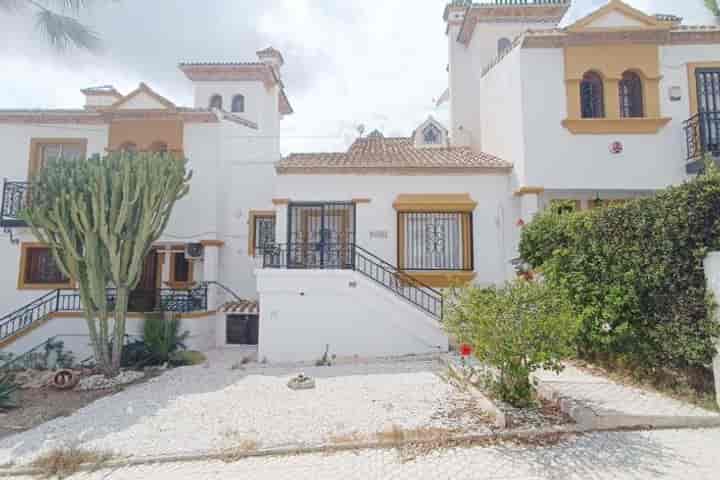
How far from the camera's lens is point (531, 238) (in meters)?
9.24

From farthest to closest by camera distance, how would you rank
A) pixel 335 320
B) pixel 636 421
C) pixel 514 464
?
1. pixel 335 320
2. pixel 636 421
3. pixel 514 464

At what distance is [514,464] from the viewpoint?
4465mm

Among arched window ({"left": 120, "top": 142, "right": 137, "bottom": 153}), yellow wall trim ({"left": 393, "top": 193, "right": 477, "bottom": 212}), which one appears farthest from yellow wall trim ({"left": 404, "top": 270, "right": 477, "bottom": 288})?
arched window ({"left": 120, "top": 142, "right": 137, "bottom": 153})

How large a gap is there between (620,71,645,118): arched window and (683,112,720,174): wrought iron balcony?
1.40m

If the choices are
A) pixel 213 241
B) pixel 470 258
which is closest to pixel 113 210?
pixel 213 241

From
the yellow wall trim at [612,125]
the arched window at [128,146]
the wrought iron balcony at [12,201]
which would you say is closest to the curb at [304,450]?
the yellow wall trim at [612,125]

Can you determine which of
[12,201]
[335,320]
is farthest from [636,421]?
[12,201]

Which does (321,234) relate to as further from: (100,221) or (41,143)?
(41,143)

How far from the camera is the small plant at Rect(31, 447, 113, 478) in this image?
489cm

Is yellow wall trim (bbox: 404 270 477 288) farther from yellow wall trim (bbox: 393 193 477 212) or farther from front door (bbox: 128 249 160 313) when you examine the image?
front door (bbox: 128 249 160 313)

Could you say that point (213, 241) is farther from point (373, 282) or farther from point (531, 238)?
point (531, 238)

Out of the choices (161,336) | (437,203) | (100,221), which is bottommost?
(161,336)

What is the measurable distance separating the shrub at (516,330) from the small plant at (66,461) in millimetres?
5199

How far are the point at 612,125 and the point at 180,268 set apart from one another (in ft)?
49.4
